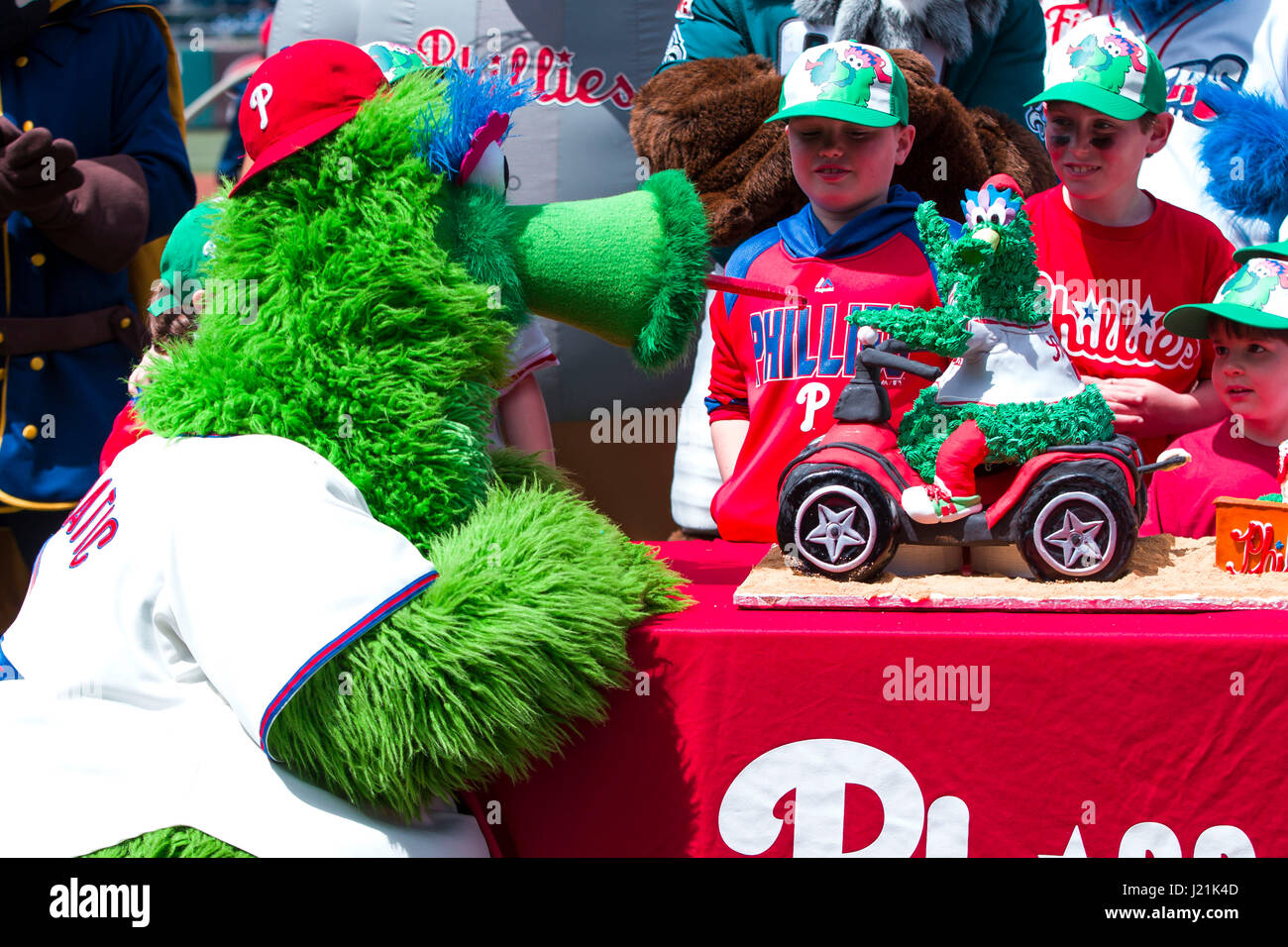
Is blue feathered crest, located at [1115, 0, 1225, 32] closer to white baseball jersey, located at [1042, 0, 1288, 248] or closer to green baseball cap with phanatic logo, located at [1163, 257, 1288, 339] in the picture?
white baseball jersey, located at [1042, 0, 1288, 248]

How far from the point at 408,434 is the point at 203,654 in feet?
0.99

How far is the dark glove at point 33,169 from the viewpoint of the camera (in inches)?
84.4

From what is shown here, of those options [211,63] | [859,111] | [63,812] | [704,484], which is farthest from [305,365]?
[211,63]

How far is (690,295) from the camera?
148 cm

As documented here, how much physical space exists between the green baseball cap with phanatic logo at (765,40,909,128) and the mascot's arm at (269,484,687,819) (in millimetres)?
875

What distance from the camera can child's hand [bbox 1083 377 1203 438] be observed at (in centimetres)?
195

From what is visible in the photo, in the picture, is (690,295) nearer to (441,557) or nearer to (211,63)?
(441,557)

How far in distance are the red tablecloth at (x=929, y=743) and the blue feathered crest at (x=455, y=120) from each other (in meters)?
0.57

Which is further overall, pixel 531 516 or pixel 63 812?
pixel 531 516

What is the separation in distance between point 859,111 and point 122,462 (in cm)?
115

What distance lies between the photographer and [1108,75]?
1.93 meters

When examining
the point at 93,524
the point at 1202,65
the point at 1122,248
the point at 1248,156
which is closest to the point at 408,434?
the point at 93,524

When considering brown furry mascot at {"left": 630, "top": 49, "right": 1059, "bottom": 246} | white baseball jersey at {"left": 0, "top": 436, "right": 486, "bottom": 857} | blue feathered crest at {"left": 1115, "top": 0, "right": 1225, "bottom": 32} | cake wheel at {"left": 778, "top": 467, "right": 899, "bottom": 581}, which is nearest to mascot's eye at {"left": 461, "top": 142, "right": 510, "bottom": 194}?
white baseball jersey at {"left": 0, "top": 436, "right": 486, "bottom": 857}

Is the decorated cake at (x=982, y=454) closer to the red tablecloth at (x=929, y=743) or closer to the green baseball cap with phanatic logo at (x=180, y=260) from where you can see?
the red tablecloth at (x=929, y=743)
